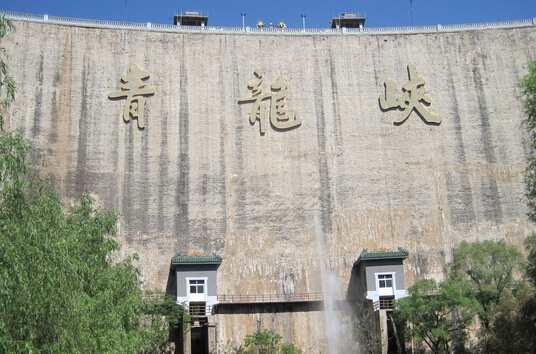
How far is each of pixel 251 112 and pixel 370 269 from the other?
8132mm

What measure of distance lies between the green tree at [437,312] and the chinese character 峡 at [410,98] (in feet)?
30.0

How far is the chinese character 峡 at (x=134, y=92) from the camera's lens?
91.4ft

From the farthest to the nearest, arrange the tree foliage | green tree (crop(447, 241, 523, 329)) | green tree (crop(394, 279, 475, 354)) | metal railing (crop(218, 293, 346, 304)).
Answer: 1. metal railing (crop(218, 293, 346, 304))
2. green tree (crop(447, 241, 523, 329))
3. green tree (crop(394, 279, 475, 354))
4. the tree foliage

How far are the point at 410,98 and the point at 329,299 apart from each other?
913cm

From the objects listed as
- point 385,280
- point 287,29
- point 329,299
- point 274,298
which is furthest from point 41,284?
point 287,29

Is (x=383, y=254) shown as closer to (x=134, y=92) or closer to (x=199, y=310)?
(x=199, y=310)

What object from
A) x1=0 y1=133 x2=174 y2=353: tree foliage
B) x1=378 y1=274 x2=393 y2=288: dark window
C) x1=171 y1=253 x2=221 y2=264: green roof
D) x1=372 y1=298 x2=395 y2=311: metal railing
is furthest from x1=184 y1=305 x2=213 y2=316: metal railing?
x1=0 y1=133 x2=174 y2=353: tree foliage

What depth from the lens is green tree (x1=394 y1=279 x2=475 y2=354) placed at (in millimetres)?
20828

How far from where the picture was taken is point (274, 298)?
1040 inches

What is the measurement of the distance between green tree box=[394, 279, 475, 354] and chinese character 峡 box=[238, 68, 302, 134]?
9480 mm

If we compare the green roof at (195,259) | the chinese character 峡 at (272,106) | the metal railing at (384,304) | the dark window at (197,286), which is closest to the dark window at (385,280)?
the metal railing at (384,304)

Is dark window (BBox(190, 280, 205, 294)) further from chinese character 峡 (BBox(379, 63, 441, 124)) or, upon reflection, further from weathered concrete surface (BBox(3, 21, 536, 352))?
chinese character 峡 (BBox(379, 63, 441, 124))

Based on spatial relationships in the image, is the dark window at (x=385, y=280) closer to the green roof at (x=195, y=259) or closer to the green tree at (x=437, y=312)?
the green tree at (x=437, y=312)

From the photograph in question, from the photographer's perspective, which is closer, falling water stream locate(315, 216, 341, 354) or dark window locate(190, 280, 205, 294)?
dark window locate(190, 280, 205, 294)
